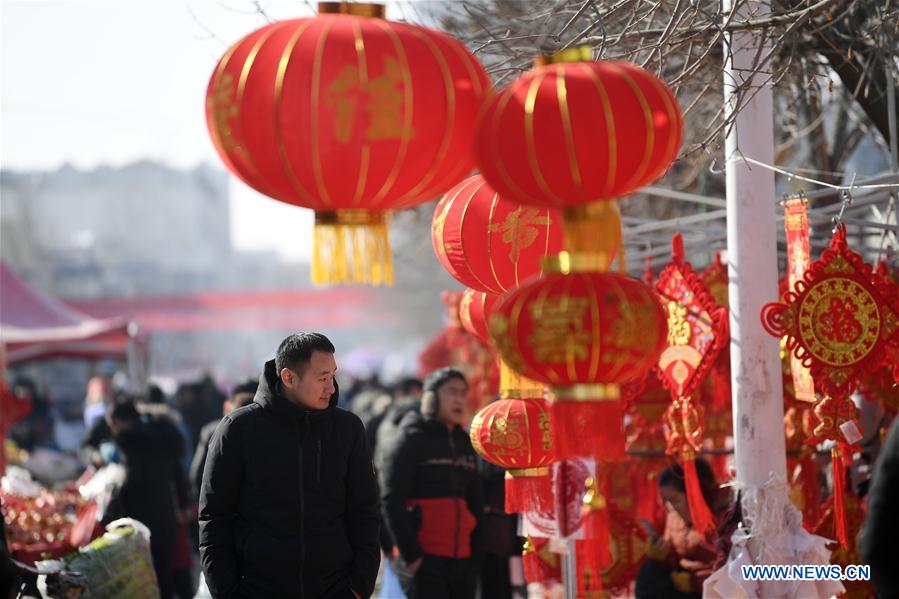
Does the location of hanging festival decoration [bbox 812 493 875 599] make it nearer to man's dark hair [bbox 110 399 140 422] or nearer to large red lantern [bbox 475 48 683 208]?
large red lantern [bbox 475 48 683 208]

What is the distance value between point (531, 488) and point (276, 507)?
4.14ft

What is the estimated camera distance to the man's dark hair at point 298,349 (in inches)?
186

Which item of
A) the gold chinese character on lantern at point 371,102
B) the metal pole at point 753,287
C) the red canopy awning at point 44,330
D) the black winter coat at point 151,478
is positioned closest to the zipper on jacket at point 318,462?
the gold chinese character on lantern at point 371,102

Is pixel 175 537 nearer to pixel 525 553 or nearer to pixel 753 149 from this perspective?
pixel 525 553

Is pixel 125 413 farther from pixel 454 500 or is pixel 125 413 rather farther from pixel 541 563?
pixel 541 563

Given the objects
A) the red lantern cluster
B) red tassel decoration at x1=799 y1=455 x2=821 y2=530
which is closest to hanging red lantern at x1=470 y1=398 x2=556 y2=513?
the red lantern cluster

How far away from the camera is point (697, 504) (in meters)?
6.06

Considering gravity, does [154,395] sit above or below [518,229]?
below

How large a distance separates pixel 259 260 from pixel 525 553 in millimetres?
78960

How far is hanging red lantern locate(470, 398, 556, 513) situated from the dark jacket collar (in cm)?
86

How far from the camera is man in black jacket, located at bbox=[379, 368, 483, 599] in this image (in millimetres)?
6480

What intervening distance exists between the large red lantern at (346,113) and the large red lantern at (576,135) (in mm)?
181

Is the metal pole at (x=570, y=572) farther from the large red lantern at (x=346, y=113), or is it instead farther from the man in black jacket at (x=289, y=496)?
the large red lantern at (x=346, y=113)

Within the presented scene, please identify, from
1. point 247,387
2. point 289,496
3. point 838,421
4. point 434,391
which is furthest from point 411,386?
point 289,496
